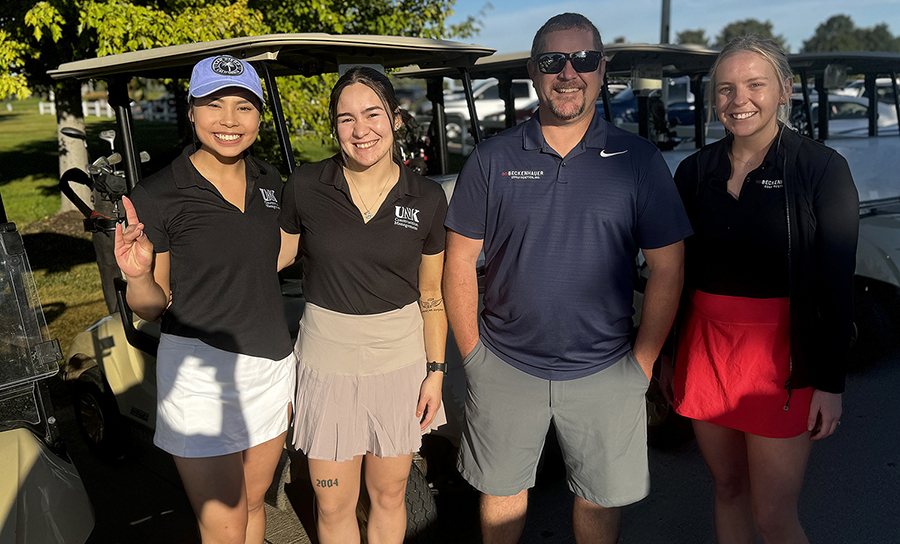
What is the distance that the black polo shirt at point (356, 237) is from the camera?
2.14 metres

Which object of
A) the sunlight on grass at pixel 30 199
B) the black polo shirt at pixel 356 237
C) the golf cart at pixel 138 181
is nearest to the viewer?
the black polo shirt at pixel 356 237

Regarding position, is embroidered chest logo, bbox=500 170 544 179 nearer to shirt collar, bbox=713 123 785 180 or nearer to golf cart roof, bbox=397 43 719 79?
shirt collar, bbox=713 123 785 180

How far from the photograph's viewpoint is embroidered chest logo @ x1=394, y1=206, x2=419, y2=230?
2162 mm

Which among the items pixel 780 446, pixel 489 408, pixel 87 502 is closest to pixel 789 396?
pixel 780 446

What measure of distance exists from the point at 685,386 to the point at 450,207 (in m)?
0.99

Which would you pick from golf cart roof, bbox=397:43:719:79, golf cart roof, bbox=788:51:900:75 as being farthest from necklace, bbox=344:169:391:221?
golf cart roof, bbox=788:51:900:75

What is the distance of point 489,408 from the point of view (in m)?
Answer: 2.23

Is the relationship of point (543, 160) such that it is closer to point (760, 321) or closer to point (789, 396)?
point (760, 321)

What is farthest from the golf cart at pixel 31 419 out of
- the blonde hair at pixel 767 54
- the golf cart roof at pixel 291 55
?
→ the blonde hair at pixel 767 54

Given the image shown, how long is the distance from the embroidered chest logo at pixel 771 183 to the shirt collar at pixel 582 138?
488 millimetres

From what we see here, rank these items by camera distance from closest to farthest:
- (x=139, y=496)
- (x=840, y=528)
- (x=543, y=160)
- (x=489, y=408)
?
(x=543, y=160)
(x=489, y=408)
(x=840, y=528)
(x=139, y=496)

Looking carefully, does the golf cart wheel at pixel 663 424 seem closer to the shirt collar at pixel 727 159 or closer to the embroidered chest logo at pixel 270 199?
the shirt collar at pixel 727 159

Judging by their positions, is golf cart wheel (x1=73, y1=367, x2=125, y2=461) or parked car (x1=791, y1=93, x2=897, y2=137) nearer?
golf cart wheel (x1=73, y1=367, x2=125, y2=461)

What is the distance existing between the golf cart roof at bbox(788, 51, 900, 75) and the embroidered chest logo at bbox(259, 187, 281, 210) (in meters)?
4.81
